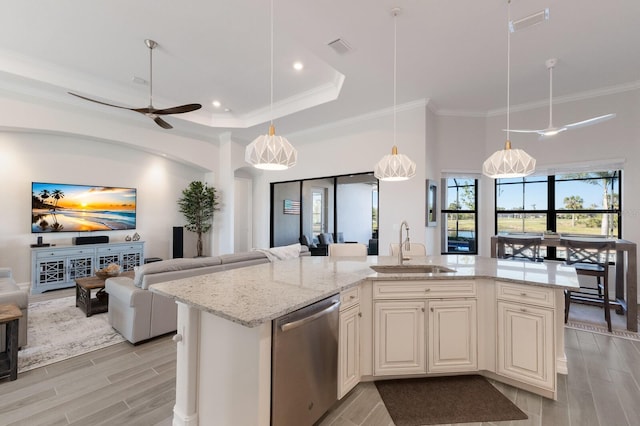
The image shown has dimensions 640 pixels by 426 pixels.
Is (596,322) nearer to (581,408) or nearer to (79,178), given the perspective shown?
(581,408)

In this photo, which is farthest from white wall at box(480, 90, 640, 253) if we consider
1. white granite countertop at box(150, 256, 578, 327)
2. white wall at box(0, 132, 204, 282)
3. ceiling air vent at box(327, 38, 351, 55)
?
white wall at box(0, 132, 204, 282)

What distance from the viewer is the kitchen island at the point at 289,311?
149cm

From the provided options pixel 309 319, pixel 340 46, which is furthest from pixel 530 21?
pixel 309 319

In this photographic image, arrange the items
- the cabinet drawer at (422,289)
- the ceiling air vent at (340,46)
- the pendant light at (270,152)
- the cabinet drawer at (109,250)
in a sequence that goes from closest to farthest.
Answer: the pendant light at (270,152) → the cabinet drawer at (422,289) → the ceiling air vent at (340,46) → the cabinet drawer at (109,250)

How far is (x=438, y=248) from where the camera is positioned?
5246mm

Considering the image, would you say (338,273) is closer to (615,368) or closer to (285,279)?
(285,279)

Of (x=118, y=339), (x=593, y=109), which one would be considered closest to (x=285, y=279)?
(x=118, y=339)

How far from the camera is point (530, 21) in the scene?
9.16 feet

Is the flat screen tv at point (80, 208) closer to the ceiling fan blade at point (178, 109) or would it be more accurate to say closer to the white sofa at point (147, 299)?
the white sofa at point (147, 299)

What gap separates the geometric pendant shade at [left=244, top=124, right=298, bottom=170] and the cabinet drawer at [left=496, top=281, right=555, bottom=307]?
2.10 meters

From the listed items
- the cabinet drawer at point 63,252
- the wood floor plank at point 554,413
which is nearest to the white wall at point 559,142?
the wood floor plank at point 554,413

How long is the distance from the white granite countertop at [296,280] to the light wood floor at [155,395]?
0.93 m

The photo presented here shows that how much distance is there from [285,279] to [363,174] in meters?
4.03

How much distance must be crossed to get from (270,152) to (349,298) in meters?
1.31
